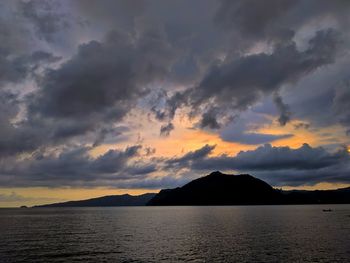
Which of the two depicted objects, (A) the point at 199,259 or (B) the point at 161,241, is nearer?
(A) the point at 199,259

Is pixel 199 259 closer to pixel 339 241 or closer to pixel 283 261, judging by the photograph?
pixel 283 261

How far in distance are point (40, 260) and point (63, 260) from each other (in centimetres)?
483

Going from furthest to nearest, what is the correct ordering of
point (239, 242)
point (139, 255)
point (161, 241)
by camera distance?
1. point (161, 241)
2. point (239, 242)
3. point (139, 255)

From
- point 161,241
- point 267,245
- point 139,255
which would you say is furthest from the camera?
A: point 161,241

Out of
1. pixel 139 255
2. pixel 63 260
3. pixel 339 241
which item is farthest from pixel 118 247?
pixel 339 241

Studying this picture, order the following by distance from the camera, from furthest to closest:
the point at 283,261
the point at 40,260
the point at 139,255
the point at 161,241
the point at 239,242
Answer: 1. the point at 161,241
2. the point at 239,242
3. the point at 139,255
4. the point at 40,260
5. the point at 283,261

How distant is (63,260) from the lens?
237 feet

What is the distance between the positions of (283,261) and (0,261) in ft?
184

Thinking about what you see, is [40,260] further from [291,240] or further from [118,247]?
[291,240]

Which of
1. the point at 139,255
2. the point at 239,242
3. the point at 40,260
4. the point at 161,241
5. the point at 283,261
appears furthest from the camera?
the point at 161,241

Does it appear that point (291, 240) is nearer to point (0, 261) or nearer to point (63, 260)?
point (63, 260)

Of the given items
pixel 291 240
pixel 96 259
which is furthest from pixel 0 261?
pixel 291 240

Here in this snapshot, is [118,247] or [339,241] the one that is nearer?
[118,247]

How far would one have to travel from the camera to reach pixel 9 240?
106750 mm
